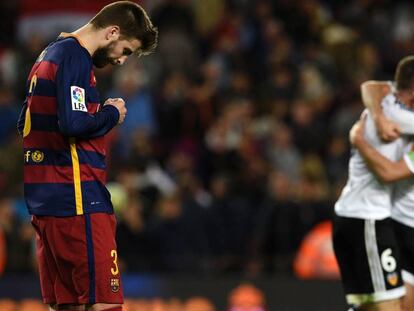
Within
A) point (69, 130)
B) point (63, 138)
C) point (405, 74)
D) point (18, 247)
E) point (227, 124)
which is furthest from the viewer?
point (227, 124)

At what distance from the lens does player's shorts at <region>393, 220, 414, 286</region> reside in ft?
24.5

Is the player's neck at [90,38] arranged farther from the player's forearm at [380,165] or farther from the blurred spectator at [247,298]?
the blurred spectator at [247,298]

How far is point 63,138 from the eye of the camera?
606 cm

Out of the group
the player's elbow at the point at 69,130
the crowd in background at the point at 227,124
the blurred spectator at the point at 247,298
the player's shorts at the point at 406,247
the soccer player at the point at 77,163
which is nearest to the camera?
the player's elbow at the point at 69,130

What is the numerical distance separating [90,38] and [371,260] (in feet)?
7.78

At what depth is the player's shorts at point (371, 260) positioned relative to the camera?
728 centimetres

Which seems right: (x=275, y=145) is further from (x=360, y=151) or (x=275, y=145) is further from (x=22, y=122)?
(x=22, y=122)

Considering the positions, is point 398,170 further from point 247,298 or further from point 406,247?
point 247,298

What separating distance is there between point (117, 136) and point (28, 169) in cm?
719

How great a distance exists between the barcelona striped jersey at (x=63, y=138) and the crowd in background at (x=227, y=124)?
17.7ft

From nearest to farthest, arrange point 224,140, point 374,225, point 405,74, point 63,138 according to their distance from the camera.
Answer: point 63,138 < point 405,74 < point 374,225 < point 224,140

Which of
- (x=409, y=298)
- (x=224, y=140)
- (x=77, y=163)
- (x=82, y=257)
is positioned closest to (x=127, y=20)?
(x=77, y=163)

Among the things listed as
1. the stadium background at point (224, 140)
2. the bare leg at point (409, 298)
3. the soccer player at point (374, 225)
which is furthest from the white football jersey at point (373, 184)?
the stadium background at point (224, 140)

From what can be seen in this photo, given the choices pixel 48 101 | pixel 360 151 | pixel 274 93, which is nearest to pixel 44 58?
pixel 48 101
